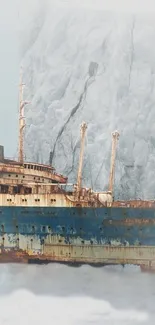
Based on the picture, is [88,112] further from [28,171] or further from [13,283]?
[13,283]

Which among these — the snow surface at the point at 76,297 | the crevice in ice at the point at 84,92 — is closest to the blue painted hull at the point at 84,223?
the snow surface at the point at 76,297

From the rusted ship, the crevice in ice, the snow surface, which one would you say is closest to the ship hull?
the rusted ship

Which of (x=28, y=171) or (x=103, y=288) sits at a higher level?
(x=28, y=171)

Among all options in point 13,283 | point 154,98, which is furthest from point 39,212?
point 154,98

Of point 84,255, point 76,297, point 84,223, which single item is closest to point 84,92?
point 84,223

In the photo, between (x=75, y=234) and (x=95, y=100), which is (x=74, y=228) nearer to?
(x=75, y=234)

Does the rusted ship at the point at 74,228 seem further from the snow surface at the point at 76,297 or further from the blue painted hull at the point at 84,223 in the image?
the snow surface at the point at 76,297
